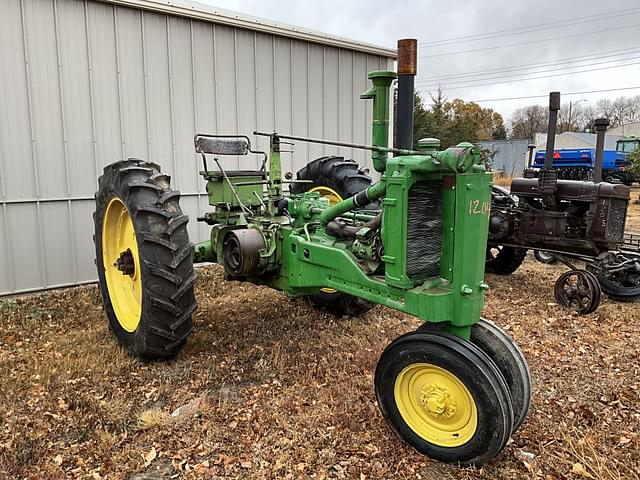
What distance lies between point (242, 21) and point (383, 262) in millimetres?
4711

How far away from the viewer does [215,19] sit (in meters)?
6.48

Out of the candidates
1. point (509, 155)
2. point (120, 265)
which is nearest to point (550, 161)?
point (120, 265)

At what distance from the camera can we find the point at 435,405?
2686 millimetres

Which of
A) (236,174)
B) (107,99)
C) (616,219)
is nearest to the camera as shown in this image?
(236,174)

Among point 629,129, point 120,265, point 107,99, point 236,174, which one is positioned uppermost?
point 629,129

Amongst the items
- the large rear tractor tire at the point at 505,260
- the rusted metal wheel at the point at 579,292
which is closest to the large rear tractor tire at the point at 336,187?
the rusted metal wheel at the point at 579,292

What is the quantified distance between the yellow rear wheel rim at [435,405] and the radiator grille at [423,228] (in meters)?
0.51

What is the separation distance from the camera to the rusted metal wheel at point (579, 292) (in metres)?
5.17

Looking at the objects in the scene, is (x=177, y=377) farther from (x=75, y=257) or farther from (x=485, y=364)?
(x=75, y=257)

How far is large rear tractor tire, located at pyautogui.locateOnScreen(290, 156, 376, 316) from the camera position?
4.76m

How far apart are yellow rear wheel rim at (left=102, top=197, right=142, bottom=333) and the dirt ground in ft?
1.04

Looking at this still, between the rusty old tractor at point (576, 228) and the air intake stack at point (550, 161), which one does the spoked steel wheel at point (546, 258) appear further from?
the air intake stack at point (550, 161)

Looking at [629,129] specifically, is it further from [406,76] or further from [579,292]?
[406,76]

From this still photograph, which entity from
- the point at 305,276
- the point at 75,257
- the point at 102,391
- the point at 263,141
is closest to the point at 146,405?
the point at 102,391
